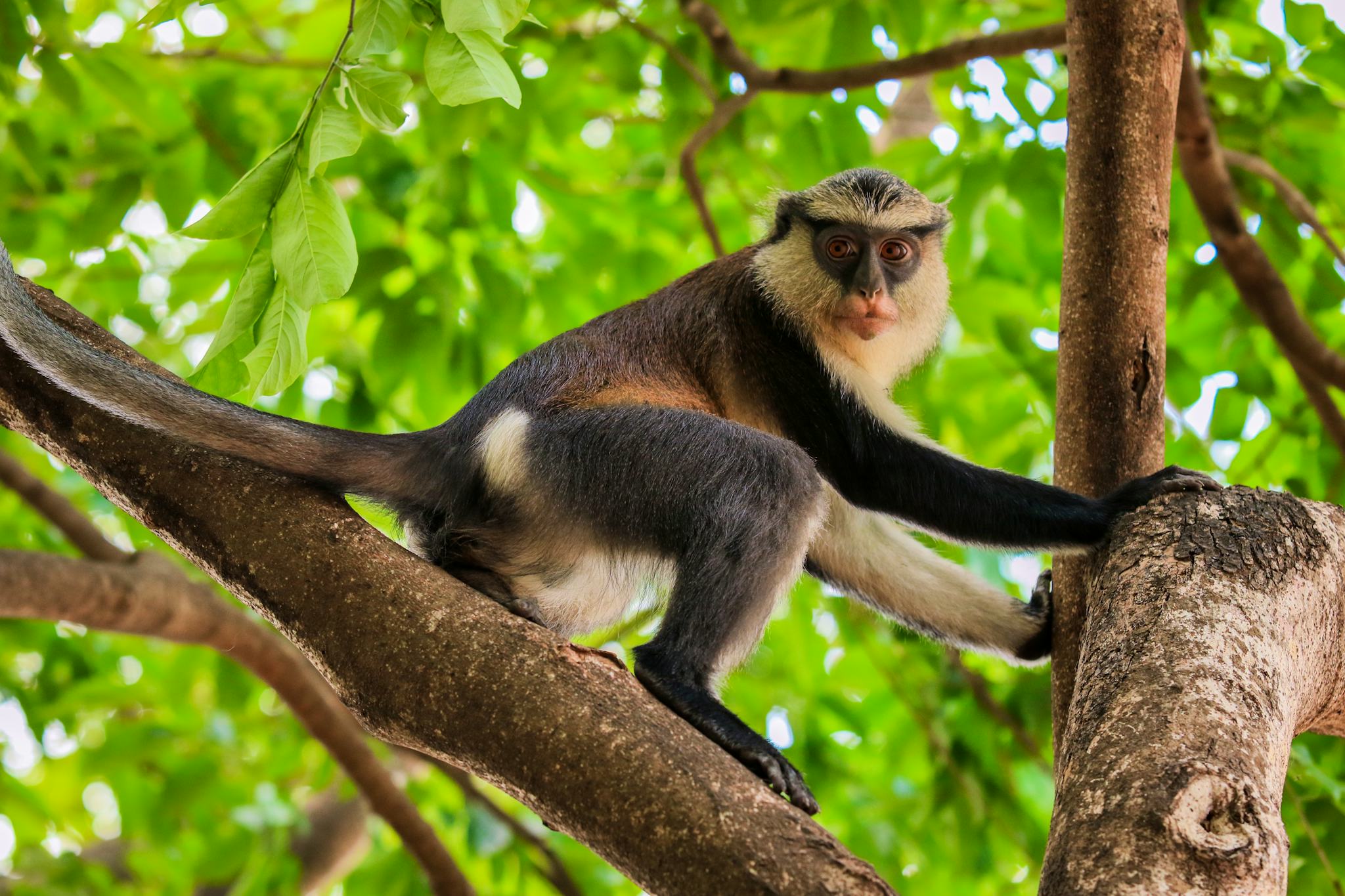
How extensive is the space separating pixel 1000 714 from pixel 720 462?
3199mm

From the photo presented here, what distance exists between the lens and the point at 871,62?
588 cm

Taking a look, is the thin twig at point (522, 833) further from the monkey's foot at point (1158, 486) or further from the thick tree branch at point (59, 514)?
the monkey's foot at point (1158, 486)

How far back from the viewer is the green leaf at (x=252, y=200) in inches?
120

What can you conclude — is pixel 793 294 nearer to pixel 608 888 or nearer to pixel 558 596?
pixel 558 596

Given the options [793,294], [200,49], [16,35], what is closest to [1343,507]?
[793,294]

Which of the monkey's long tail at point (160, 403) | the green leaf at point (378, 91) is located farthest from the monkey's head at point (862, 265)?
the green leaf at point (378, 91)

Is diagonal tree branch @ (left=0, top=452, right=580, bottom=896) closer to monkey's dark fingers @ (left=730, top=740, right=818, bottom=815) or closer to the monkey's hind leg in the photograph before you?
→ the monkey's hind leg

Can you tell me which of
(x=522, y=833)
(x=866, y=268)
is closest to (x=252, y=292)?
(x=866, y=268)

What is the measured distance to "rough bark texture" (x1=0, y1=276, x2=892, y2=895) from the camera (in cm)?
264

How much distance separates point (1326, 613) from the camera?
3.45 metres

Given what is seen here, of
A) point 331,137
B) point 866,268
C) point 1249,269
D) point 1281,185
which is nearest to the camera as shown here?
point 331,137

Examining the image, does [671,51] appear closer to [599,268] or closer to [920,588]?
[599,268]

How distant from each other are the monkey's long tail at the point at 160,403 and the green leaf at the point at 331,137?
0.86m

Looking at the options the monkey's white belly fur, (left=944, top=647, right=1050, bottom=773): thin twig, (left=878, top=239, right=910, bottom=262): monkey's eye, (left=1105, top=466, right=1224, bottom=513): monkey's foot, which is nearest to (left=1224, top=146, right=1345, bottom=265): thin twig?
(left=878, top=239, right=910, bottom=262): monkey's eye
